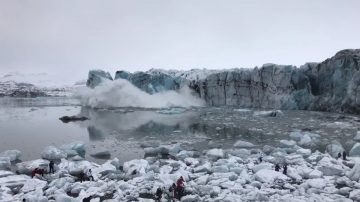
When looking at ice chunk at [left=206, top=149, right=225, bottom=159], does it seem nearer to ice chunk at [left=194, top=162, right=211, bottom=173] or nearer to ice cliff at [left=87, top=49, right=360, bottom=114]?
ice chunk at [left=194, top=162, right=211, bottom=173]

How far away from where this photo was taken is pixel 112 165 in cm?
963

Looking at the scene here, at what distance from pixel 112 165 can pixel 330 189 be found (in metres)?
5.73

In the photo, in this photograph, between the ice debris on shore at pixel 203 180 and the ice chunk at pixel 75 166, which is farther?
the ice chunk at pixel 75 166

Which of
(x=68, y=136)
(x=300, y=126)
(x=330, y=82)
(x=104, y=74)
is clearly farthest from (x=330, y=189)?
(x=104, y=74)

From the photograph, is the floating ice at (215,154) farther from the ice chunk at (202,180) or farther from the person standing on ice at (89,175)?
the person standing on ice at (89,175)

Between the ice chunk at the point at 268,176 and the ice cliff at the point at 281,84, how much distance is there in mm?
17239

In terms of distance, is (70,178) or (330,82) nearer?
(70,178)

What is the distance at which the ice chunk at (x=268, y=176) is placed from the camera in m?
8.32

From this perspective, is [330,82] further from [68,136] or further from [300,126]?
[68,136]

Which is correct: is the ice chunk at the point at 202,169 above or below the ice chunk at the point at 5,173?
below

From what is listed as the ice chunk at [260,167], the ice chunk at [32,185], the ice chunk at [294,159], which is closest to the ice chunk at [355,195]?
the ice chunk at [260,167]

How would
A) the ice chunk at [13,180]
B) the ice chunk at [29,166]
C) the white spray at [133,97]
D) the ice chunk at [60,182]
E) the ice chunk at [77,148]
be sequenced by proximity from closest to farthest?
the ice chunk at [60,182]
the ice chunk at [13,180]
the ice chunk at [29,166]
the ice chunk at [77,148]
the white spray at [133,97]

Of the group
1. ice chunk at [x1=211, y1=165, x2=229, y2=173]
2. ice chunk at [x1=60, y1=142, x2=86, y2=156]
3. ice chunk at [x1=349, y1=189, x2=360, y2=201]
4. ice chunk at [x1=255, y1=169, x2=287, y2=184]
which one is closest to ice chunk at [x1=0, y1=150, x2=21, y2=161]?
ice chunk at [x1=60, y1=142, x2=86, y2=156]

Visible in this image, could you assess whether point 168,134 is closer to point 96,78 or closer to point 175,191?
point 175,191
